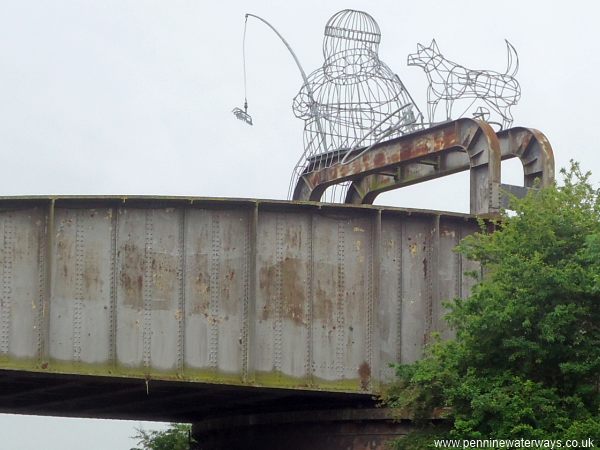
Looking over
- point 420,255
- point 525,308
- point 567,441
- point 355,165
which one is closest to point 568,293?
point 525,308

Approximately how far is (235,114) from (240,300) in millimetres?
10279

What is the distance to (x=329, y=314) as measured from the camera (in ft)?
95.3

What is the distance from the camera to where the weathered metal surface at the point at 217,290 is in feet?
91.3

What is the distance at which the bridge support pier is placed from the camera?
28.8 meters

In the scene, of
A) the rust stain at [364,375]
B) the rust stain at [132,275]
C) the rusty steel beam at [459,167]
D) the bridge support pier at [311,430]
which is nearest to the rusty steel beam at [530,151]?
the rusty steel beam at [459,167]

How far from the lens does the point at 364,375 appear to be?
29.1m

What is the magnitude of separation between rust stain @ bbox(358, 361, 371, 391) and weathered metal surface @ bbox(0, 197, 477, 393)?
3cm

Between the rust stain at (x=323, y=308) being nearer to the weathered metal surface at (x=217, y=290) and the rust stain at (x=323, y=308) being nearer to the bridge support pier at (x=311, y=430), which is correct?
the weathered metal surface at (x=217, y=290)

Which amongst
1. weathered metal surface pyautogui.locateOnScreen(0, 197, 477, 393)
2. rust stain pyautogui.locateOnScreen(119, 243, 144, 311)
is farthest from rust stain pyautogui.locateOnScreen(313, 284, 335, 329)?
rust stain pyautogui.locateOnScreen(119, 243, 144, 311)

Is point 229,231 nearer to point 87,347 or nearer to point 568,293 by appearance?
point 87,347

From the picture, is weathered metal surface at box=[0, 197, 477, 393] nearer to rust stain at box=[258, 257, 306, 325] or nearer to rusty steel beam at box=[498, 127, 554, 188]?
rust stain at box=[258, 257, 306, 325]

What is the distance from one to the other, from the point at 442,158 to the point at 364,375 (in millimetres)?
8264

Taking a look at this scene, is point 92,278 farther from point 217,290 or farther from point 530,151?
point 530,151

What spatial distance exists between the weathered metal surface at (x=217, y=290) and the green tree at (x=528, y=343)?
339 cm
